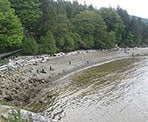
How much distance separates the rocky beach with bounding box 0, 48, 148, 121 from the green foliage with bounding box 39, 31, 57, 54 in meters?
2.36

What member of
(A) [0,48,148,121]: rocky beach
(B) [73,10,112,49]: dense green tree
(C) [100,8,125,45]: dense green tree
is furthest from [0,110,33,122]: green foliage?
(C) [100,8,125,45]: dense green tree

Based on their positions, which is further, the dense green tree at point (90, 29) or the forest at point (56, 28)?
the dense green tree at point (90, 29)

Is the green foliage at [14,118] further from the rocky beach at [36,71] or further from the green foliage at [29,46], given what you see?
the green foliage at [29,46]

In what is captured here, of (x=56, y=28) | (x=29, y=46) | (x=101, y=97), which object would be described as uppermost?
(x=56, y=28)

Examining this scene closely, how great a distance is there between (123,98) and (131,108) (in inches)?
186

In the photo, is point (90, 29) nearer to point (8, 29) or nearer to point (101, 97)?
point (8, 29)

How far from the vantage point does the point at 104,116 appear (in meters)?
35.6

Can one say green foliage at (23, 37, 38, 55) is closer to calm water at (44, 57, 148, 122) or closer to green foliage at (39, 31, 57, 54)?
green foliage at (39, 31, 57, 54)

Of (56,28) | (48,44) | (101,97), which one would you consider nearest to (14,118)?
(101,97)

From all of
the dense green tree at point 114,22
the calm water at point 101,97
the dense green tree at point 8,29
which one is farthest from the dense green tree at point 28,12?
the dense green tree at point 114,22

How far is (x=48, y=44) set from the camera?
76375 mm

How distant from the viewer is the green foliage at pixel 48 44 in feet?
249

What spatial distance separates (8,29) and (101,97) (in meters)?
28.3

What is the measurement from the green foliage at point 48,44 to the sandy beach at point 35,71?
8.67 feet
